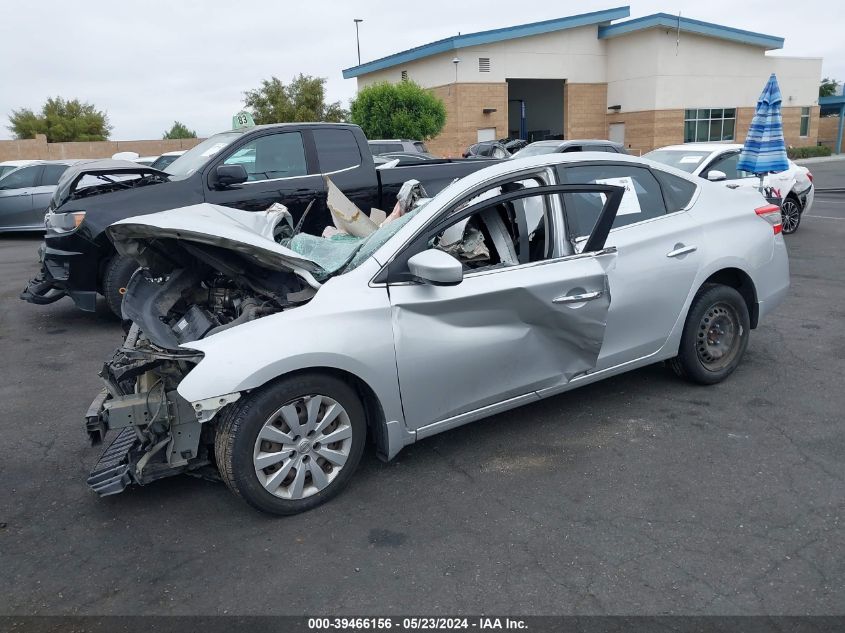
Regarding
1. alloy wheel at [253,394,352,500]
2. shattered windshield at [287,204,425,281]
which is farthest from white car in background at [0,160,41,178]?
alloy wheel at [253,394,352,500]

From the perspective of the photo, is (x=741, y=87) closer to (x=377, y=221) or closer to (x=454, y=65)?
(x=454, y=65)

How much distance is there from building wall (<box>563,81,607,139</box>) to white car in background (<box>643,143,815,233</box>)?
24.1m

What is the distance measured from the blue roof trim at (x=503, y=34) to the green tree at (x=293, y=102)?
3.69m

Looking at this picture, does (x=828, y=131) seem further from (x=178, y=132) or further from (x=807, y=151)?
(x=178, y=132)

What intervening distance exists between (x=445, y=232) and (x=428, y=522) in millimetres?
1747

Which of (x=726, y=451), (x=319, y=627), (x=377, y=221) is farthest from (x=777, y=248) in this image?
(x=319, y=627)

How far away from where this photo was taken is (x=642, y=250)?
4395 mm

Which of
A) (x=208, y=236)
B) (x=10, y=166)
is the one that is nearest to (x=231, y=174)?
(x=208, y=236)

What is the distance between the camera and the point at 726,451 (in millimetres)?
4039

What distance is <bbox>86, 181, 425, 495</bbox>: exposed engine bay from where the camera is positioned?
135 inches

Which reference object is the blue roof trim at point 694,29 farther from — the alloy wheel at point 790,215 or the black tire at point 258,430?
the black tire at point 258,430

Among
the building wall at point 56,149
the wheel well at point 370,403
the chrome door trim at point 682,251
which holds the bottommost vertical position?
the wheel well at point 370,403

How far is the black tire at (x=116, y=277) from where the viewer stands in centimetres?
691

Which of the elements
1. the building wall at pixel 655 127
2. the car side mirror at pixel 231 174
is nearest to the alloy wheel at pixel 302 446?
the car side mirror at pixel 231 174
